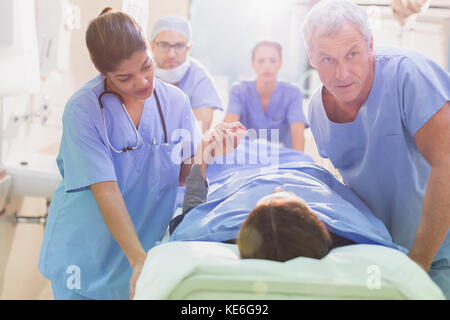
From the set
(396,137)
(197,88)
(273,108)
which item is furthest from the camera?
(273,108)

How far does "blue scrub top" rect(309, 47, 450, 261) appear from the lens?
0.87 meters

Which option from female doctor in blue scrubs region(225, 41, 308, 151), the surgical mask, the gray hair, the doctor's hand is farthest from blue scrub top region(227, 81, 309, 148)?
the gray hair

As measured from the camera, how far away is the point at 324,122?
3.43 feet

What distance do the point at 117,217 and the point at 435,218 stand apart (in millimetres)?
595

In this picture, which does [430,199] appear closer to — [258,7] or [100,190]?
[100,190]

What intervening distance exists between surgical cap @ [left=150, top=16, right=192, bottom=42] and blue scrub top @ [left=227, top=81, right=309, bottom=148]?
0.49 meters

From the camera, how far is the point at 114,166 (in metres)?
0.94

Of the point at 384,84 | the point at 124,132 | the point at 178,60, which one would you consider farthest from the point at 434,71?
the point at 178,60

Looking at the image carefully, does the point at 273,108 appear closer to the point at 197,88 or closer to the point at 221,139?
the point at 197,88

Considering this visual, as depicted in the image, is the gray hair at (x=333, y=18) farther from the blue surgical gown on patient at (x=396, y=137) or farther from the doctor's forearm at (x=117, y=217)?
the doctor's forearm at (x=117, y=217)

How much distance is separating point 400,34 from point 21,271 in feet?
4.97

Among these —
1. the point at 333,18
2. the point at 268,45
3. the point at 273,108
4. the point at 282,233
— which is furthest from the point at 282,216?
the point at 268,45

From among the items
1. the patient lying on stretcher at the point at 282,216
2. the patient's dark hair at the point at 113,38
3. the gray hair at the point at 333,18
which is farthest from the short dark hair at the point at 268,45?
the patient's dark hair at the point at 113,38

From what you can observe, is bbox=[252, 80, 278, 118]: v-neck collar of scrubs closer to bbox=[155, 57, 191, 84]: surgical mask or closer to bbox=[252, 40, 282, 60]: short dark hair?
bbox=[252, 40, 282, 60]: short dark hair
